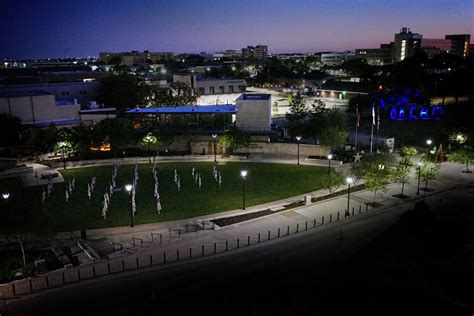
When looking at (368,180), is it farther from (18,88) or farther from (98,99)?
(18,88)

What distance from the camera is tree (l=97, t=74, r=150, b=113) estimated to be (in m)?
70.3

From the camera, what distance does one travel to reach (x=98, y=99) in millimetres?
72062

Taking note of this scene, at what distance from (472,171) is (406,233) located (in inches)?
805

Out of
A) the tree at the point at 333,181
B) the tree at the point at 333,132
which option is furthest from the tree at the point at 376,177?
the tree at the point at 333,132

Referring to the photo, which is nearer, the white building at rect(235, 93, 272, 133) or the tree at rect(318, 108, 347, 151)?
the tree at rect(318, 108, 347, 151)

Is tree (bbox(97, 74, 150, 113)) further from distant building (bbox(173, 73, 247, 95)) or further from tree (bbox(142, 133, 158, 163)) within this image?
tree (bbox(142, 133, 158, 163))

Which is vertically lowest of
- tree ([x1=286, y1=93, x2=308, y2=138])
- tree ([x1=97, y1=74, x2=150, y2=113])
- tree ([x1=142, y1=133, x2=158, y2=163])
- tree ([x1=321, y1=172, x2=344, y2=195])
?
tree ([x1=321, y1=172, x2=344, y2=195])

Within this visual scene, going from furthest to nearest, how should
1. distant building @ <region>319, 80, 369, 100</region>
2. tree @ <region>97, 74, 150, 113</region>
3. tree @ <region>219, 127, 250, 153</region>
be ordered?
1. distant building @ <region>319, 80, 369, 100</region>
2. tree @ <region>97, 74, 150, 113</region>
3. tree @ <region>219, 127, 250, 153</region>

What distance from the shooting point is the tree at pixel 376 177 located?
31.4m

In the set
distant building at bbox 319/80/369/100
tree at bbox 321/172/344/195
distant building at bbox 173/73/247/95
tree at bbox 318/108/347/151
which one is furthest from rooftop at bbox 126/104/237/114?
distant building at bbox 319/80/369/100

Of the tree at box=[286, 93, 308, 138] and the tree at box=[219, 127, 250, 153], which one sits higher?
the tree at box=[286, 93, 308, 138]

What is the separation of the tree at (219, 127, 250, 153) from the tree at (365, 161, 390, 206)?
17.1 m

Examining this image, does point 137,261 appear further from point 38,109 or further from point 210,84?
point 210,84

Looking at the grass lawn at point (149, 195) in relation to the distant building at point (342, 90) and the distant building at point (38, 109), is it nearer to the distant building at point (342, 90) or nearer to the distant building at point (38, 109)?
the distant building at point (38, 109)
